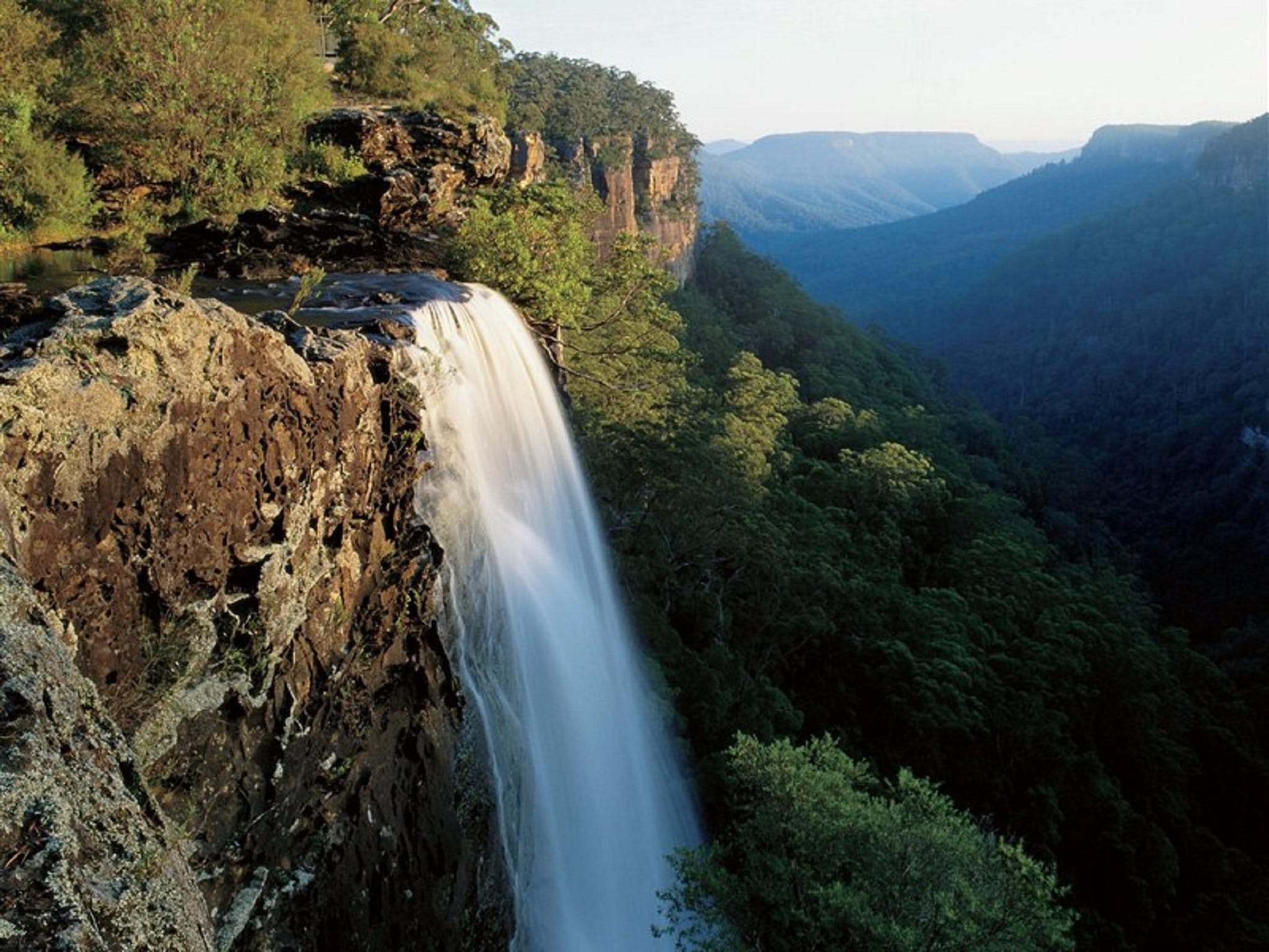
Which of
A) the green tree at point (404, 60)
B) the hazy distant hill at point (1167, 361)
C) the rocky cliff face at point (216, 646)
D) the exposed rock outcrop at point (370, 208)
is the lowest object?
the hazy distant hill at point (1167, 361)

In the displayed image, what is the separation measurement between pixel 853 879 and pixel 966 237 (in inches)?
6891

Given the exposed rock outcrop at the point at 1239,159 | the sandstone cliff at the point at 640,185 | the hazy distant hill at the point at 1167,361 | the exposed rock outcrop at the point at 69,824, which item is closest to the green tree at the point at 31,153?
the exposed rock outcrop at the point at 69,824

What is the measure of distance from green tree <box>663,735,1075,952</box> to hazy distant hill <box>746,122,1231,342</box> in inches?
4421

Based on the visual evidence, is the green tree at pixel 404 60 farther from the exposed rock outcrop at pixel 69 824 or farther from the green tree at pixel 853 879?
the exposed rock outcrop at pixel 69 824

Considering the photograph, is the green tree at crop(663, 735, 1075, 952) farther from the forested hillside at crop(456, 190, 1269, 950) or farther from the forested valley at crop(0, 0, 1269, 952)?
the forested hillside at crop(456, 190, 1269, 950)

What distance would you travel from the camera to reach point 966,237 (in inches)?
6560

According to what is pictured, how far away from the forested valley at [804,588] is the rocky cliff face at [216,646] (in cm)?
472

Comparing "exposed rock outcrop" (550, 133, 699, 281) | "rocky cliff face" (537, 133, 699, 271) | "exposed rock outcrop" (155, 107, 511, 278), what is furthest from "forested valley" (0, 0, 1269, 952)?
"rocky cliff face" (537, 133, 699, 271)

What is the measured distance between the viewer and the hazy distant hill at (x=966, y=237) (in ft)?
437

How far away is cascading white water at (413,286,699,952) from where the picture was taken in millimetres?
10953

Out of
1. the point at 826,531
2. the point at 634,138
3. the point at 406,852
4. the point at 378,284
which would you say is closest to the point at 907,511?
the point at 826,531

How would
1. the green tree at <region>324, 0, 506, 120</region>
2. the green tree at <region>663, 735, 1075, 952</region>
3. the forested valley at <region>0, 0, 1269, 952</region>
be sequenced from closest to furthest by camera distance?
the green tree at <region>663, 735, 1075, 952</region> < the forested valley at <region>0, 0, 1269, 952</region> < the green tree at <region>324, 0, 506, 120</region>

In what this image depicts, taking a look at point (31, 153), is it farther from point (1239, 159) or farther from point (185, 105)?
point (1239, 159)

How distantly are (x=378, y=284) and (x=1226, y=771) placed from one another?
31.0 metres
